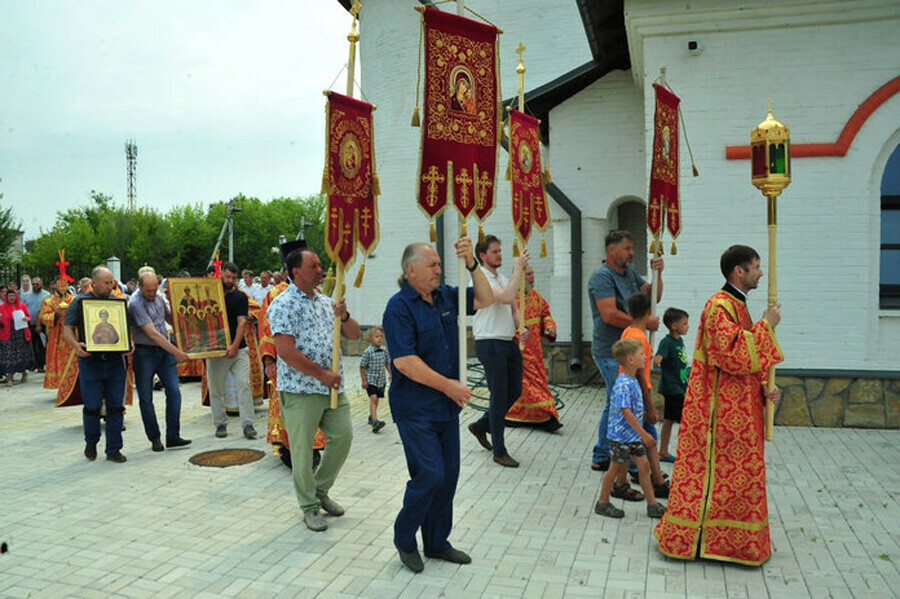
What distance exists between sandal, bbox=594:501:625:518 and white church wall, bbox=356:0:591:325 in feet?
29.0

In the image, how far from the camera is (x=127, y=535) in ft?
16.5

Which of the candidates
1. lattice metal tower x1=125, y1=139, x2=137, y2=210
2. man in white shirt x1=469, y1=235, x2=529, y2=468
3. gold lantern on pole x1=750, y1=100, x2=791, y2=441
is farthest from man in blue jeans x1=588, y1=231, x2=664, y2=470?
lattice metal tower x1=125, y1=139, x2=137, y2=210

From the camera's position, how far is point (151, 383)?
7707 mm

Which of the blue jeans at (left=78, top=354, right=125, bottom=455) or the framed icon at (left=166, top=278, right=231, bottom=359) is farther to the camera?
the framed icon at (left=166, top=278, right=231, bottom=359)

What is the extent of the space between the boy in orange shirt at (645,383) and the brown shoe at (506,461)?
1209mm

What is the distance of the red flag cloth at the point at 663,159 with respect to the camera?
639 centimetres

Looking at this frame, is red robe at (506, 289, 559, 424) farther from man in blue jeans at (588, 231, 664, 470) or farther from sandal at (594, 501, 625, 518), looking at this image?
sandal at (594, 501, 625, 518)

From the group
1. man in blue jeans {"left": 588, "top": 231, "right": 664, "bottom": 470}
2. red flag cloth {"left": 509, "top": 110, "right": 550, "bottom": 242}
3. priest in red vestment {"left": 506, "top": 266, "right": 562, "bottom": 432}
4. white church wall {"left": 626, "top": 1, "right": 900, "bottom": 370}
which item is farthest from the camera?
priest in red vestment {"left": 506, "top": 266, "right": 562, "bottom": 432}

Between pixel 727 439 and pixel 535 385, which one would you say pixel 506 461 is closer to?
pixel 535 385

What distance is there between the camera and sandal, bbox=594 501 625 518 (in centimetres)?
518

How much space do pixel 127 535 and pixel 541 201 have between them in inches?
181

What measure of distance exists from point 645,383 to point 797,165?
4273 millimetres

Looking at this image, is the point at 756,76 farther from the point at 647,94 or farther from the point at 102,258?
the point at 102,258

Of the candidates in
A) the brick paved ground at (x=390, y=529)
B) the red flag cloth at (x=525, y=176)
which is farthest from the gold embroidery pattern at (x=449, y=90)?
the brick paved ground at (x=390, y=529)
